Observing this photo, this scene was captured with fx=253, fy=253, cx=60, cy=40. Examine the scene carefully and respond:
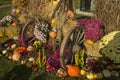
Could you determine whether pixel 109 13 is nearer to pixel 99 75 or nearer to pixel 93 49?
pixel 93 49

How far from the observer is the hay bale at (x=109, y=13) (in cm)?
878

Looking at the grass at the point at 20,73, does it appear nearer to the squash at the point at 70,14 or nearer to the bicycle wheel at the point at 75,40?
the bicycle wheel at the point at 75,40

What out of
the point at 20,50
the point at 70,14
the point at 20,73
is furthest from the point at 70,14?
the point at 20,73

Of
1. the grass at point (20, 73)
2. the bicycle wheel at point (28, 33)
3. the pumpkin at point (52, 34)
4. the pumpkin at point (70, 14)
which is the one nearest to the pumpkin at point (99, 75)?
the grass at point (20, 73)

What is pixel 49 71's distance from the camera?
284 inches

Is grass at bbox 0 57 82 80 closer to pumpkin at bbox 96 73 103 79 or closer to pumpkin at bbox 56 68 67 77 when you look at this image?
pumpkin at bbox 56 68 67 77

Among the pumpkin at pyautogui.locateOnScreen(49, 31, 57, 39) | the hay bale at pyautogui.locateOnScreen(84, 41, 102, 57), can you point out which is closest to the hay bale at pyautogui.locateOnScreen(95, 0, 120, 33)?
the hay bale at pyautogui.locateOnScreen(84, 41, 102, 57)

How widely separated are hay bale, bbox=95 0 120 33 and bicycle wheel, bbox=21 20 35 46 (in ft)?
8.42

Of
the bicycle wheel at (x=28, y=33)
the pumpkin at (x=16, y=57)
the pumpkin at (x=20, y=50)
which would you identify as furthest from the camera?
the bicycle wheel at (x=28, y=33)

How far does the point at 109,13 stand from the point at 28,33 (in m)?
2.94

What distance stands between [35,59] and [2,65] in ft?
3.34

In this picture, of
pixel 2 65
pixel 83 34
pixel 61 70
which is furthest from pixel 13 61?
pixel 83 34

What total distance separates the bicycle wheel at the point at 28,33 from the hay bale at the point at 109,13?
257 cm

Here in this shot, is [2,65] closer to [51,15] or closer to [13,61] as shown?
[13,61]
